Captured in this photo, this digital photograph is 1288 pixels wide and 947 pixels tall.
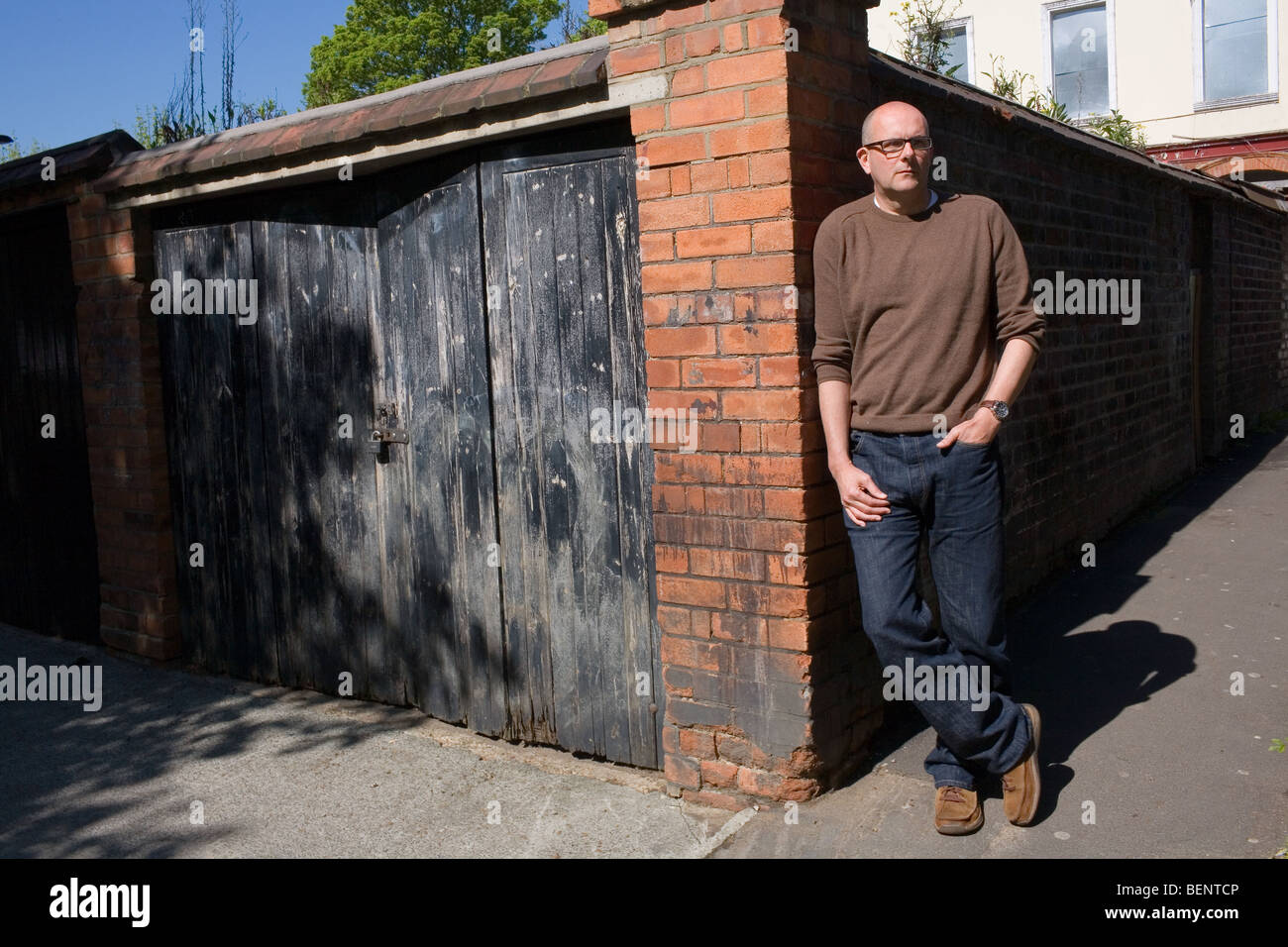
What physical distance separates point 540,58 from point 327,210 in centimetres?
138

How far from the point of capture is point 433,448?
4.91 meters

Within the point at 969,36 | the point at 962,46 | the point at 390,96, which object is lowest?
the point at 390,96

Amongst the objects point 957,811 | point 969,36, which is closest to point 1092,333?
point 957,811

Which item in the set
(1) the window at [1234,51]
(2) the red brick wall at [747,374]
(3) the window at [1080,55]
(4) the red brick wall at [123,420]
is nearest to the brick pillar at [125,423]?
(4) the red brick wall at [123,420]

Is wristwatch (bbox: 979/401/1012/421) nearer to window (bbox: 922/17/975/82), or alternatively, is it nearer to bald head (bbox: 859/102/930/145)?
bald head (bbox: 859/102/930/145)

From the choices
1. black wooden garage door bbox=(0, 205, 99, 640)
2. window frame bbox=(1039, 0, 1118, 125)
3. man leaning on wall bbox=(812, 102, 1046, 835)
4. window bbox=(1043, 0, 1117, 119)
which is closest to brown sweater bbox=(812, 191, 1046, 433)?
man leaning on wall bbox=(812, 102, 1046, 835)

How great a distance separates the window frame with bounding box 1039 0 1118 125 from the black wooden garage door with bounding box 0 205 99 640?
15328mm

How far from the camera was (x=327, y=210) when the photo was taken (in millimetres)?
5215

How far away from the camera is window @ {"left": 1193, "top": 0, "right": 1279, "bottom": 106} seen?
55.2ft

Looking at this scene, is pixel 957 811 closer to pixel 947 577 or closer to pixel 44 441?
pixel 947 577

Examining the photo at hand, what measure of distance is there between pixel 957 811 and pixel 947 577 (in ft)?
2.38

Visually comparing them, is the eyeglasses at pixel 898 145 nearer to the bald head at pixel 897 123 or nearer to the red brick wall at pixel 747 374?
the bald head at pixel 897 123
